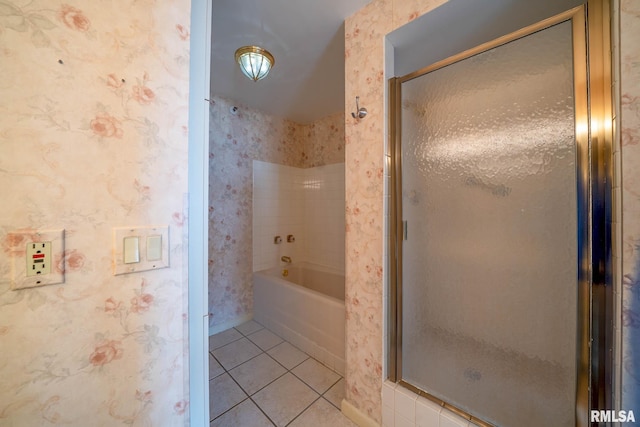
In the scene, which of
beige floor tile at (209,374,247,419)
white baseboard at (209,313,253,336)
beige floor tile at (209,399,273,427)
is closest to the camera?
beige floor tile at (209,399,273,427)

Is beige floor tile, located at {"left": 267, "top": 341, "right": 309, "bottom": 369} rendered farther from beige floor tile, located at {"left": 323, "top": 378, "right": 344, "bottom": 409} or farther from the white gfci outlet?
the white gfci outlet

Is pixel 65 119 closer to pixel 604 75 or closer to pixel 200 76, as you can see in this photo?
pixel 200 76

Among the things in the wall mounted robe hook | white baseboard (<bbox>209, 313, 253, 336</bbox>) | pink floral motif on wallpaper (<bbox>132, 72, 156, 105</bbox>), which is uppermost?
the wall mounted robe hook

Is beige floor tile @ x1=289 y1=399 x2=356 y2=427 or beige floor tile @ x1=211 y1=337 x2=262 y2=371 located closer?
beige floor tile @ x1=289 y1=399 x2=356 y2=427

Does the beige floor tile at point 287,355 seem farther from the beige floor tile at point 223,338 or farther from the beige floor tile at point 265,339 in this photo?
the beige floor tile at point 223,338

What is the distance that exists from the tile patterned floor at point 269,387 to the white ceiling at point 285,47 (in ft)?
7.83

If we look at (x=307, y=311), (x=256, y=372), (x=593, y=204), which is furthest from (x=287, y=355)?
(x=593, y=204)

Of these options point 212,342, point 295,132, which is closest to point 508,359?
point 212,342

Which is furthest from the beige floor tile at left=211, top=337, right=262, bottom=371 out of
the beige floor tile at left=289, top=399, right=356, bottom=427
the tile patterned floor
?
the beige floor tile at left=289, top=399, right=356, bottom=427

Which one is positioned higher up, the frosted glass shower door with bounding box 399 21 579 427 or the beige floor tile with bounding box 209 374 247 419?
the frosted glass shower door with bounding box 399 21 579 427

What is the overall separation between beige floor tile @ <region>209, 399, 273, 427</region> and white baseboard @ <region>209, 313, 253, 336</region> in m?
0.99

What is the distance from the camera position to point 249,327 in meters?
2.27

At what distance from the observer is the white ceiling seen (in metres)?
1.20

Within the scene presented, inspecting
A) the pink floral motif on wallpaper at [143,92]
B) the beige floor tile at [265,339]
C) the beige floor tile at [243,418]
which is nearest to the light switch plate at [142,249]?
the pink floral motif on wallpaper at [143,92]
